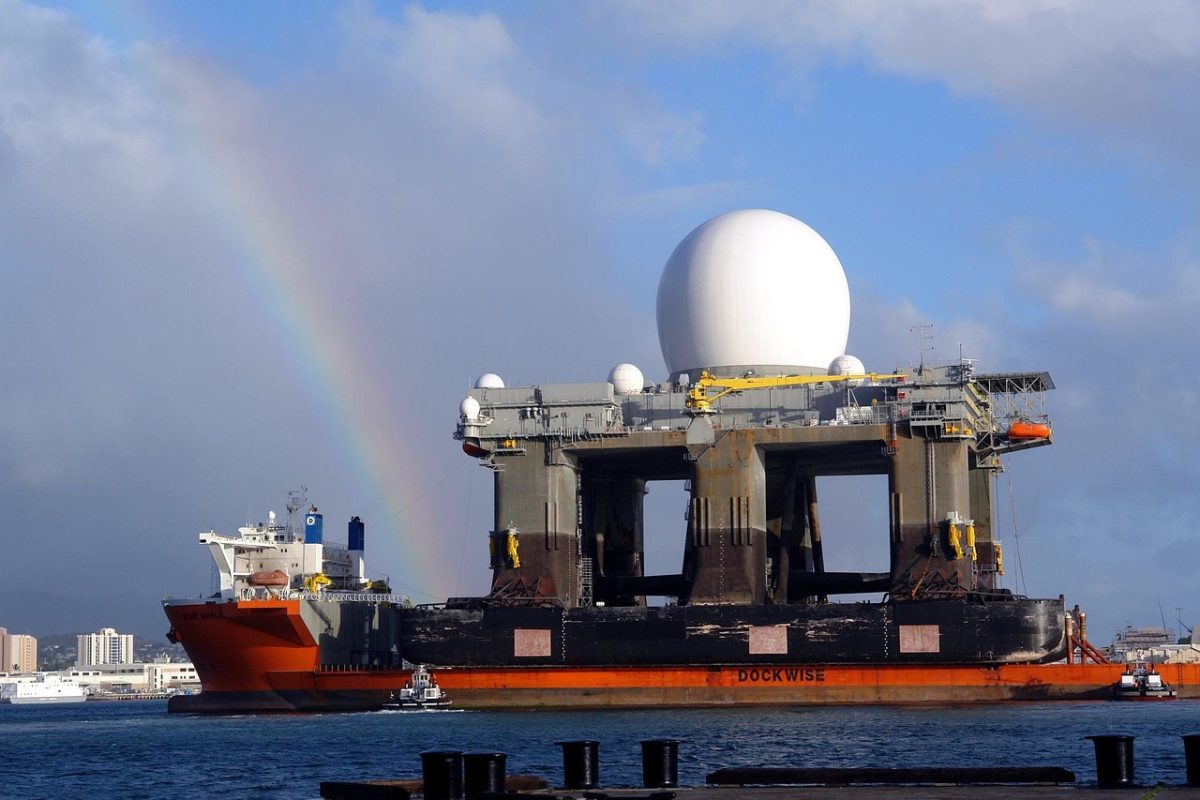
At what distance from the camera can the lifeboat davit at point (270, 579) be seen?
80875 mm

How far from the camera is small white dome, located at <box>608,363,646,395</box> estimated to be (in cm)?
7669

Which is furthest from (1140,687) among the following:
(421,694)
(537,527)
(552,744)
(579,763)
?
(579,763)

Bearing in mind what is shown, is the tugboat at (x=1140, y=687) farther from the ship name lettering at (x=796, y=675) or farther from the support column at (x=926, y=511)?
the ship name lettering at (x=796, y=675)

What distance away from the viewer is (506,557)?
→ 7425cm

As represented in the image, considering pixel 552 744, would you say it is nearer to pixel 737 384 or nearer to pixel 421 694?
pixel 421 694

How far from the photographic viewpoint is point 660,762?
28.8 m

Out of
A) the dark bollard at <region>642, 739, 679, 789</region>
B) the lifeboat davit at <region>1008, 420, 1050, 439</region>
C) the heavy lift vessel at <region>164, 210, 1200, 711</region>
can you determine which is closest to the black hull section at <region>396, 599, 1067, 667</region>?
the heavy lift vessel at <region>164, 210, 1200, 711</region>

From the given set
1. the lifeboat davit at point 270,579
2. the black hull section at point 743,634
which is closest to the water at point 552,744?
the black hull section at point 743,634

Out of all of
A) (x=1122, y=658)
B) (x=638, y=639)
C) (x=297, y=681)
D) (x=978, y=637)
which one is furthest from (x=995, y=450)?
(x=297, y=681)

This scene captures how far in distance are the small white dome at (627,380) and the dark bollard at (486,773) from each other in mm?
49654

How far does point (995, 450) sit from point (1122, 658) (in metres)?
24.7

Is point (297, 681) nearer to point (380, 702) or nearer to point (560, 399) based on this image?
point (380, 702)

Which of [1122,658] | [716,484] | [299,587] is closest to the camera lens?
[716,484]

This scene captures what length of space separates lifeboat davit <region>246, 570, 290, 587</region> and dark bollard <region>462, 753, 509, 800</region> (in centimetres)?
5533
